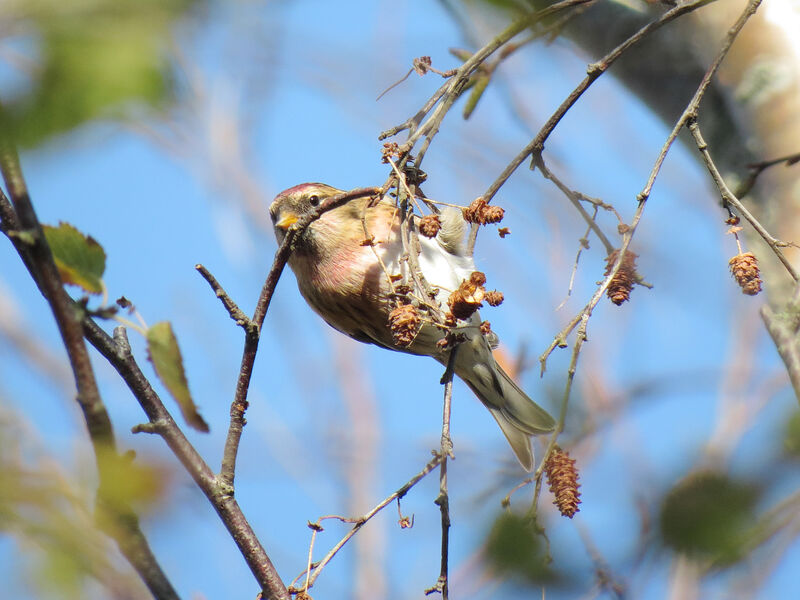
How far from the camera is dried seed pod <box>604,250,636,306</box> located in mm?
1993

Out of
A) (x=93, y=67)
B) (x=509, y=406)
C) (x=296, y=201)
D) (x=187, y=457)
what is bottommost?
(x=93, y=67)

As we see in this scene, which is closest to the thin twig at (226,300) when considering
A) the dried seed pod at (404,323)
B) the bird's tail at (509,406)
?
the dried seed pod at (404,323)

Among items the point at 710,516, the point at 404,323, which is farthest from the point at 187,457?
the point at 710,516

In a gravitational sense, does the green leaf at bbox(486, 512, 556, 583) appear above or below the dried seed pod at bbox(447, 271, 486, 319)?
below

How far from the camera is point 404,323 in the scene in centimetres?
194

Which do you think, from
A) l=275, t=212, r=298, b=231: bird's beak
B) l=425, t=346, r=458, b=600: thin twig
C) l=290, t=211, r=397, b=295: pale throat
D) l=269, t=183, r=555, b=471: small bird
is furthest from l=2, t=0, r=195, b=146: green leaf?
l=275, t=212, r=298, b=231: bird's beak

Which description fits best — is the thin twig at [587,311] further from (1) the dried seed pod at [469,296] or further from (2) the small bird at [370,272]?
(2) the small bird at [370,272]

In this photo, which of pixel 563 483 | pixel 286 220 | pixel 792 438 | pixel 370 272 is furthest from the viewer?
pixel 286 220

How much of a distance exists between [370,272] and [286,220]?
1.42 feet

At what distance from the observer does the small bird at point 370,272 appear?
10.1ft

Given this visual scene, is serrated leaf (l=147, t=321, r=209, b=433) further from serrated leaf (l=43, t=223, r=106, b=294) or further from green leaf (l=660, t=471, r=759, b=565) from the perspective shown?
green leaf (l=660, t=471, r=759, b=565)

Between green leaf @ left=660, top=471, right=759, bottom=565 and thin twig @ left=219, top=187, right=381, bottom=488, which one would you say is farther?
thin twig @ left=219, top=187, right=381, bottom=488

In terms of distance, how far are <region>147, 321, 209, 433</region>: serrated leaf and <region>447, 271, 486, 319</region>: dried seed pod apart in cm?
62

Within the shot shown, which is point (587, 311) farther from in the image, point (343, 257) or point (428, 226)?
point (343, 257)
